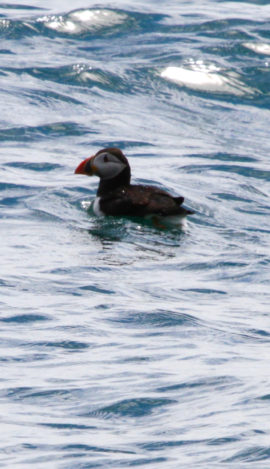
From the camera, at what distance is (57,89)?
1496 centimetres

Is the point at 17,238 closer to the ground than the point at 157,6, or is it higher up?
closer to the ground

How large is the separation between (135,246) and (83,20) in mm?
9331

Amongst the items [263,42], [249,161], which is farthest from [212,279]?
[263,42]

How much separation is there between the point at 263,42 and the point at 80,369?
39.7 ft

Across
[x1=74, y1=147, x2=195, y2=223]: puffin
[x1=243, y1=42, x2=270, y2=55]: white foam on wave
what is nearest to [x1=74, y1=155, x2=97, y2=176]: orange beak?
[x1=74, y1=147, x2=195, y2=223]: puffin

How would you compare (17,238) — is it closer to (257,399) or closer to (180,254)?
(180,254)

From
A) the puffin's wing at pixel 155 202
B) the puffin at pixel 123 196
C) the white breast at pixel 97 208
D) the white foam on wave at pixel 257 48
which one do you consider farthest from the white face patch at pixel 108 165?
the white foam on wave at pixel 257 48

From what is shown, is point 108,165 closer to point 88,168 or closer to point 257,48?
point 88,168

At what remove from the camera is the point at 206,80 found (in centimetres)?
1571

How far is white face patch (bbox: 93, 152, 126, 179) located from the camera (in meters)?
10.2

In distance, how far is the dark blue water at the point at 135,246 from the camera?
5.11m

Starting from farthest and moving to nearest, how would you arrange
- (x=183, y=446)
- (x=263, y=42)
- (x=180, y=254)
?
(x=263, y=42)
(x=180, y=254)
(x=183, y=446)

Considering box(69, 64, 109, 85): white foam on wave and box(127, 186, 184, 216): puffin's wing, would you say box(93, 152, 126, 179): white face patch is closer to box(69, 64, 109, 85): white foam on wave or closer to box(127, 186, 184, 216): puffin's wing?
box(127, 186, 184, 216): puffin's wing

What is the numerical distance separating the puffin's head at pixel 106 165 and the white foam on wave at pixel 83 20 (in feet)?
23.9
